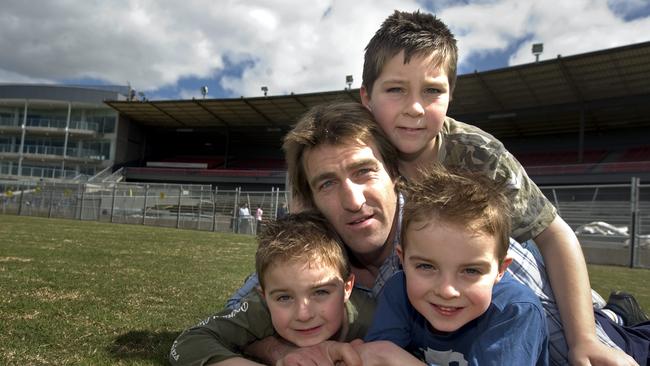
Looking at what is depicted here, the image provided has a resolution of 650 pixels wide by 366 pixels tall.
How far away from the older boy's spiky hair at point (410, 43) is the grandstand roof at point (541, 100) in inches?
1028

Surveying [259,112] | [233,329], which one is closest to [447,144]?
[233,329]

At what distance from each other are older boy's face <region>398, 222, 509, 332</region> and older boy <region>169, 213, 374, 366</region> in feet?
1.79

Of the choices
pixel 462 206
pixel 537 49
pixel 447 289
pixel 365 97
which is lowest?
pixel 447 289

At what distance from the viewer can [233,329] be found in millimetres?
2439

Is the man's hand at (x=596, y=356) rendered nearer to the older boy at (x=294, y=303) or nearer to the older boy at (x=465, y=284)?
the older boy at (x=465, y=284)

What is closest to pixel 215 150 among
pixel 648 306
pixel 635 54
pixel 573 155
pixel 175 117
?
pixel 175 117

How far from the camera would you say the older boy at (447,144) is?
2104 mm

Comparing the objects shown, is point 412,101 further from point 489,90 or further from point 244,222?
point 489,90

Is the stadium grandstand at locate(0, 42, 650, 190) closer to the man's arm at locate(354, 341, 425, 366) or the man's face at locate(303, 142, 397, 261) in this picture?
the man's face at locate(303, 142, 397, 261)

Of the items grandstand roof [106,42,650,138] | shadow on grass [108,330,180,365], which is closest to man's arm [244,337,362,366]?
shadow on grass [108,330,180,365]

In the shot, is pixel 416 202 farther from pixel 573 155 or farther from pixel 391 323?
pixel 573 155

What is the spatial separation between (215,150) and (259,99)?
15.4m

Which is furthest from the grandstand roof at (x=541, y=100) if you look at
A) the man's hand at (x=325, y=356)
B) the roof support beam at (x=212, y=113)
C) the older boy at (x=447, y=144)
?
the man's hand at (x=325, y=356)

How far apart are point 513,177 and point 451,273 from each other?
80cm
